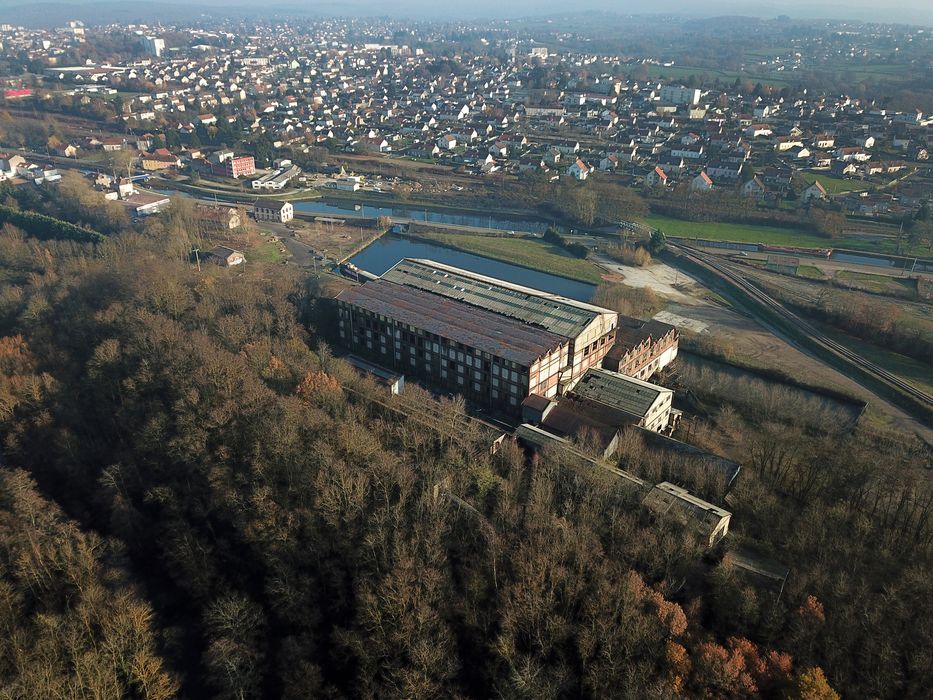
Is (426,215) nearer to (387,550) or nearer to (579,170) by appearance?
(579,170)

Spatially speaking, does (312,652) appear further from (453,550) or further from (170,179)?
(170,179)

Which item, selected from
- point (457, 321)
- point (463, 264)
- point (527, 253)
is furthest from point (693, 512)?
point (527, 253)

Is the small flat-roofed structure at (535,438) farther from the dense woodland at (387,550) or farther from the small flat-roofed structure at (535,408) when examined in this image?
the dense woodland at (387,550)

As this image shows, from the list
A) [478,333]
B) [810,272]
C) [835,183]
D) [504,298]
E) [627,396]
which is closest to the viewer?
[627,396]

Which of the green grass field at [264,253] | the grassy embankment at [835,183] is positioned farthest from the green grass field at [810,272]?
the green grass field at [264,253]

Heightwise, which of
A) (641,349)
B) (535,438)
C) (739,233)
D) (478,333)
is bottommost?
(739,233)

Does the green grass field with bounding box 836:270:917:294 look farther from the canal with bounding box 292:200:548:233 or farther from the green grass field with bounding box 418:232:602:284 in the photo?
the canal with bounding box 292:200:548:233

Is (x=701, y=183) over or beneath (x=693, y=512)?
beneath
